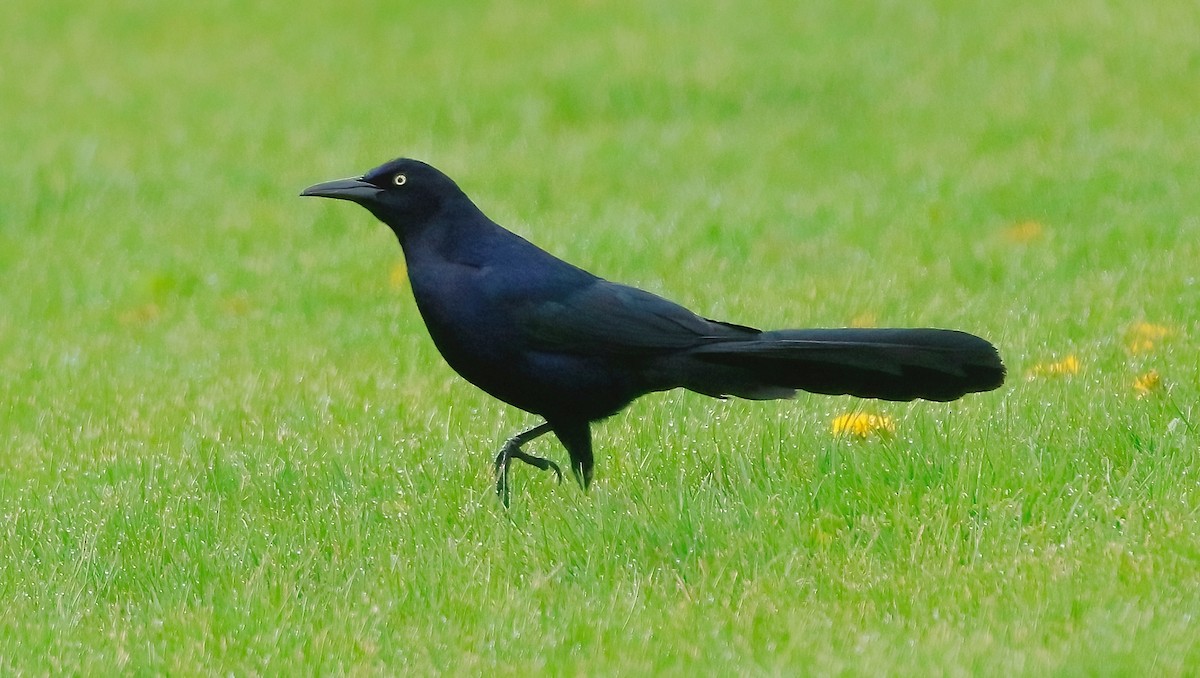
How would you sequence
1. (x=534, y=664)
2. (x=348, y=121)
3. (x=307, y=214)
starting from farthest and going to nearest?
(x=348, y=121) → (x=307, y=214) → (x=534, y=664)

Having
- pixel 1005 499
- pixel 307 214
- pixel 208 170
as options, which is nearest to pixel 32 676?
pixel 1005 499

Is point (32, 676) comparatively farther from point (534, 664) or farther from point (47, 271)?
point (47, 271)

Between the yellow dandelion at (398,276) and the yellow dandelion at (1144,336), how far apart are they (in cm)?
399

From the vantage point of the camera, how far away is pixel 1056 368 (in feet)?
21.4

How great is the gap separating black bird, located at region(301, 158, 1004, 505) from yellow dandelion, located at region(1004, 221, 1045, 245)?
14.1 ft

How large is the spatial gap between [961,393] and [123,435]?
340 centimetres

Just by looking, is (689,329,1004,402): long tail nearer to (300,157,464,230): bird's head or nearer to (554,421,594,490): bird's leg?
(554,421,594,490): bird's leg

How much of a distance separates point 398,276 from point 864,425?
4242mm

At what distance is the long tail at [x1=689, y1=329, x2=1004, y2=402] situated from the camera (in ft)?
16.4

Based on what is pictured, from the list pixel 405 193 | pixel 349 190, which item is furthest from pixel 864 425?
pixel 349 190

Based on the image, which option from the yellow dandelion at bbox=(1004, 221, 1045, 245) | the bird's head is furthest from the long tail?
the yellow dandelion at bbox=(1004, 221, 1045, 245)

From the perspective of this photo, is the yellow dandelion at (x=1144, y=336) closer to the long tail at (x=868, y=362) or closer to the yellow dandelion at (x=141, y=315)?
the long tail at (x=868, y=362)

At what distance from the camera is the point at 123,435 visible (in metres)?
6.75

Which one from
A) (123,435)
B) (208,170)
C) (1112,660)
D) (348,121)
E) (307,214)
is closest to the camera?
(1112,660)
